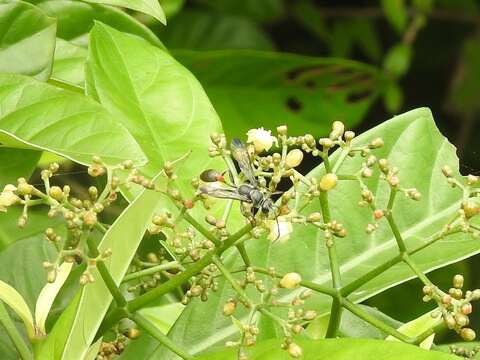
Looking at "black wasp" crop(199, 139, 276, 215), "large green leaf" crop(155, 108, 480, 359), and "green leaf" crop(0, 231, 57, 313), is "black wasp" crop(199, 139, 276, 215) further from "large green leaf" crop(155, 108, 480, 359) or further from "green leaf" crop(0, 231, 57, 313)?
"green leaf" crop(0, 231, 57, 313)

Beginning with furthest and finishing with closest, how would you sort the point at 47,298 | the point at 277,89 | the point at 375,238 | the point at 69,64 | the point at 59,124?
the point at 277,89 → the point at 69,64 → the point at 375,238 → the point at 59,124 → the point at 47,298

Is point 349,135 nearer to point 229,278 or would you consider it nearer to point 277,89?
point 229,278

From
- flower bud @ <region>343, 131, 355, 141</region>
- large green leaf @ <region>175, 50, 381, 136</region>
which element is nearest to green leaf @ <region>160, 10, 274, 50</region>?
large green leaf @ <region>175, 50, 381, 136</region>

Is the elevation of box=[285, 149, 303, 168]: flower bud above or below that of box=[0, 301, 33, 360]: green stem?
above

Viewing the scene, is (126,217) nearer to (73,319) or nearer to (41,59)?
(73,319)

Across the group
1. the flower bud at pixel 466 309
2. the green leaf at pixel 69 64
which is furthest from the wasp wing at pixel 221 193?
the green leaf at pixel 69 64

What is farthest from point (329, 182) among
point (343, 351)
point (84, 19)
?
point (84, 19)
